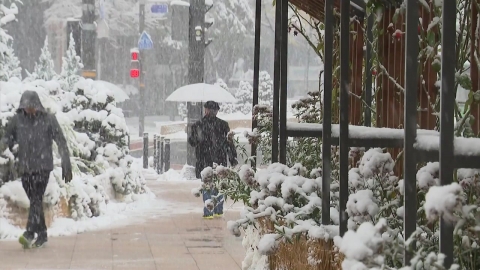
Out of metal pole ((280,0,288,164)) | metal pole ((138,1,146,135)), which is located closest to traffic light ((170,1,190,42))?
metal pole ((138,1,146,135))

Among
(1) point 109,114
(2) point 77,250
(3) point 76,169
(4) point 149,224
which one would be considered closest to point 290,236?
(2) point 77,250

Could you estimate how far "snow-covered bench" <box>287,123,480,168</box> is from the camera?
10.2 ft

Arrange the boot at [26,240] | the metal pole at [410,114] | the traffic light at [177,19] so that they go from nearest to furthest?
the metal pole at [410,114]
the boot at [26,240]
the traffic light at [177,19]

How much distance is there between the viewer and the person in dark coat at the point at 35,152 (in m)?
10.3

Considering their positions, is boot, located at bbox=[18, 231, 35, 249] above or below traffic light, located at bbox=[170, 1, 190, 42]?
below

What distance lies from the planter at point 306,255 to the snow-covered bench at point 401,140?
2.01 ft

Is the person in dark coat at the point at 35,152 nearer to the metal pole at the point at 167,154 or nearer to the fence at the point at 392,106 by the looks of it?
the fence at the point at 392,106

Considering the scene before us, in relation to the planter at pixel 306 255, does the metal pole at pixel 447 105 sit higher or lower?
higher

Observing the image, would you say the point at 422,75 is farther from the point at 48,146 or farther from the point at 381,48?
the point at 48,146

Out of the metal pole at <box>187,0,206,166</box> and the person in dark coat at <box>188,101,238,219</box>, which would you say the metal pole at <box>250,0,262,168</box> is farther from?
the metal pole at <box>187,0,206,166</box>

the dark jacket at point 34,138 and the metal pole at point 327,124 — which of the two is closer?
the metal pole at point 327,124

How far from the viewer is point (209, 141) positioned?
13.4 meters

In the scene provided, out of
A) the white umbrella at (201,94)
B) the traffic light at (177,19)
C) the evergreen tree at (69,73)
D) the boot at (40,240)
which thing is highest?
the traffic light at (177,19)

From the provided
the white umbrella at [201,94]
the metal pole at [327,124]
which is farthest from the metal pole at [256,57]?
the white umbrella at [201,94]
